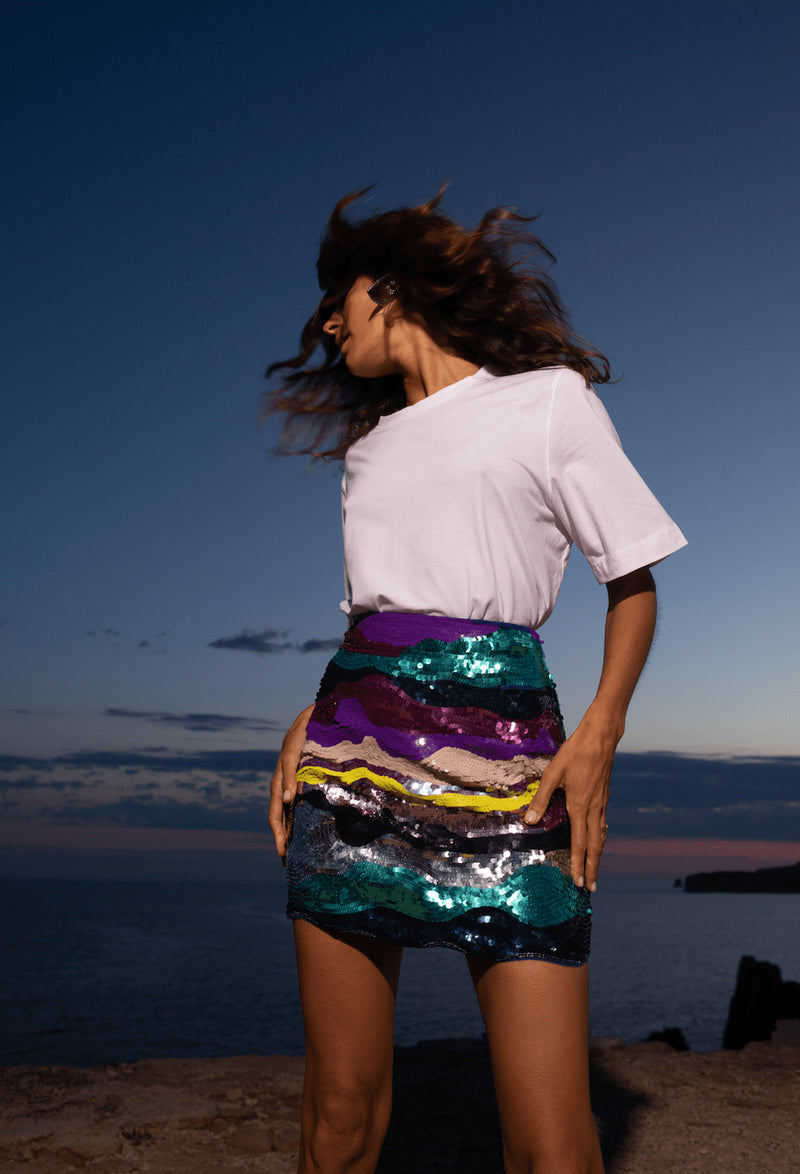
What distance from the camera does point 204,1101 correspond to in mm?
3609

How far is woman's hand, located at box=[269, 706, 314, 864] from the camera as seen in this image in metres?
1.81

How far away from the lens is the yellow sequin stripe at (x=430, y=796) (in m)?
1.50

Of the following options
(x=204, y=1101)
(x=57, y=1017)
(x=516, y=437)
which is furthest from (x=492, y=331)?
(x=57, y=1017)

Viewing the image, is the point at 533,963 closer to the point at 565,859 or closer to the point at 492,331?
the point at 565,859

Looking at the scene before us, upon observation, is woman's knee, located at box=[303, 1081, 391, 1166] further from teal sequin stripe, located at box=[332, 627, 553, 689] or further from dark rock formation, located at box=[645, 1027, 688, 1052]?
dark rock formation, located at box=[645, 1027, 688, 1052]

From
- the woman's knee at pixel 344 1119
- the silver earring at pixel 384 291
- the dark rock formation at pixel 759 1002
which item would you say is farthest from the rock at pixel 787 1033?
the silver earring at pixel 384 291

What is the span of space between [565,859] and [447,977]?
41.6 meters

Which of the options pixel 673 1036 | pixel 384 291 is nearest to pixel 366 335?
pixel 384 291

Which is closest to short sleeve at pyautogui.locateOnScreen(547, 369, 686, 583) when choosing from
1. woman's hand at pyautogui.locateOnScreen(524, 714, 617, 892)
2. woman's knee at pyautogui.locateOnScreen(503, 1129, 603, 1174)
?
woman's hand at pyautogui.locateOnScreen(524, 714, 617, 892)

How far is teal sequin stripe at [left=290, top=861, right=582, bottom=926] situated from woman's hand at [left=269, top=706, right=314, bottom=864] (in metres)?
0.24

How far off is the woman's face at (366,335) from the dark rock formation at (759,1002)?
25.6ft

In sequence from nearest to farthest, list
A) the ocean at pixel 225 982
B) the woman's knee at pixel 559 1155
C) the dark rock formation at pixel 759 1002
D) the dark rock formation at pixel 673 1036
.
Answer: the woman's knee at pixel 559 1155 < the dark rock formation at pixel 673 1036 < the dark rock formation at pixel 759 1002 < the ocean at pixel 225 982

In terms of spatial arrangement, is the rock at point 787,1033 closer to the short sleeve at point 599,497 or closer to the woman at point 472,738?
the woman at point 472,738

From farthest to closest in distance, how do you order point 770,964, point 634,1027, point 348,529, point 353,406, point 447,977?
point 447,977 < point 634,1027 < point 770,964 < point 353,406 < point 348,529
